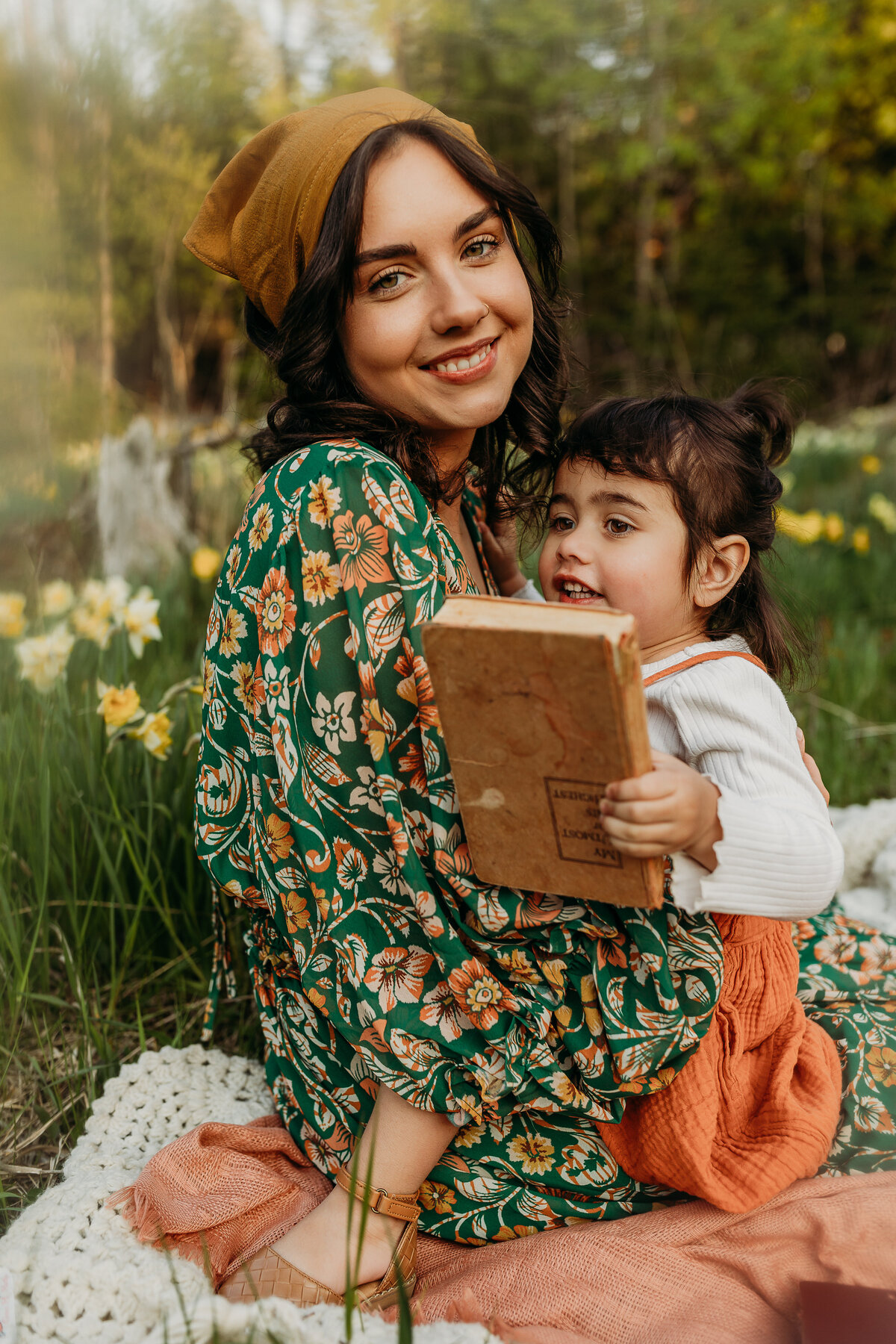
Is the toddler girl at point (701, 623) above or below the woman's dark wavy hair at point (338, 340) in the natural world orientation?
below

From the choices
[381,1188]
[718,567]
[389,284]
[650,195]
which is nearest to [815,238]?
[650,195]

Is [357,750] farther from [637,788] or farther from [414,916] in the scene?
[637,788]

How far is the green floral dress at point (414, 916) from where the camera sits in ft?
4.28

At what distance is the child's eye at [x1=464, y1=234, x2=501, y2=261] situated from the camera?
5.17 feet

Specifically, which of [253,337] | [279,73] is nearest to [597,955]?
[253,337]

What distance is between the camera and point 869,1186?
1.46 metres

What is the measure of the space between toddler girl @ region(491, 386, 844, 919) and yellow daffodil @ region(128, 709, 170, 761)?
84cm

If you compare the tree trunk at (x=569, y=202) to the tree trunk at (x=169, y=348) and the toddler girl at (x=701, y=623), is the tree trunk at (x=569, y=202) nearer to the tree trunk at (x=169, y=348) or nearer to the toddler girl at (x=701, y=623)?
the tree trunk at (x=169, y=348)

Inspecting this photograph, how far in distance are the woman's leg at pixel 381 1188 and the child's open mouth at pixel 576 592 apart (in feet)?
2.67

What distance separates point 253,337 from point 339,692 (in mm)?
865

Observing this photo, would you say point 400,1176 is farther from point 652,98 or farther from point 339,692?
point 652,98

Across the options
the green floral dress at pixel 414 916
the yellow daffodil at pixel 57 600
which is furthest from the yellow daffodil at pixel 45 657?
the green floral dress at pixel 414 916

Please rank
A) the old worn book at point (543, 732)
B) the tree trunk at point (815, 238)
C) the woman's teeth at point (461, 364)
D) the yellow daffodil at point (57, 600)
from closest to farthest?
1. the old worn book at point (543, 732)
2. the woman's teeth at point (461, 364)
3. the yellow daffodil at point (57, 600)
4. the tree trunk at point (815, 238)

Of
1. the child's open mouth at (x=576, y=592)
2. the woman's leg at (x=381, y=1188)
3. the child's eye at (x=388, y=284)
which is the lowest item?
the woman's leg at (x=381, y=1188)
